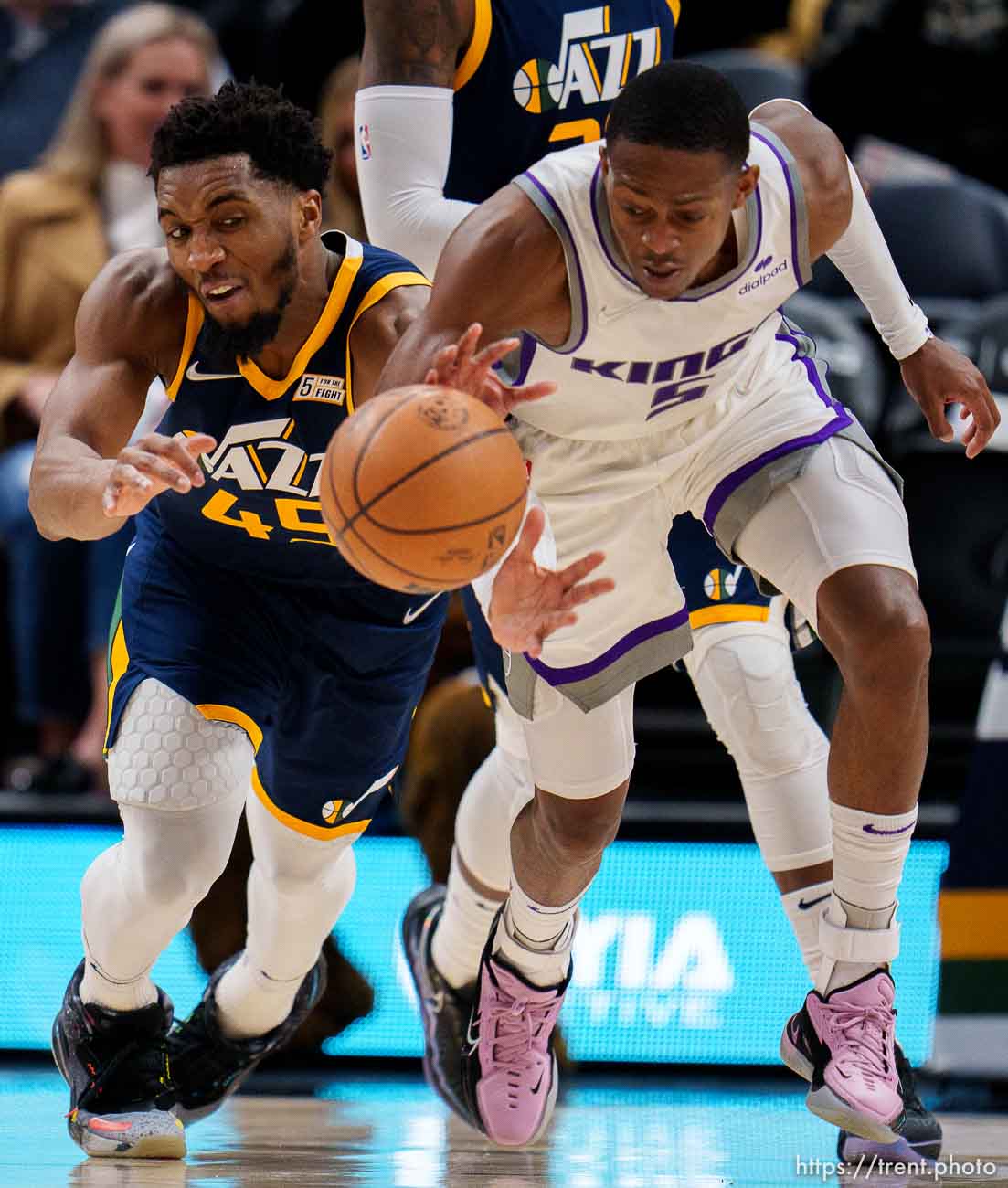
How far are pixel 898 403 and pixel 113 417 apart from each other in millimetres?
3233

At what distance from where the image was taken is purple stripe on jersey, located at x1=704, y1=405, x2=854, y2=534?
3.50m

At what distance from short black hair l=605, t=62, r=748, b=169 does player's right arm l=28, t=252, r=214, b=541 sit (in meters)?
0.89

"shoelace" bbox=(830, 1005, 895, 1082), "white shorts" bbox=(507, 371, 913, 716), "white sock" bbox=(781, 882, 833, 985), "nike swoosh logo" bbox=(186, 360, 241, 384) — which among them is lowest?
"white sock" bbox=(781, 882, 833, 985)

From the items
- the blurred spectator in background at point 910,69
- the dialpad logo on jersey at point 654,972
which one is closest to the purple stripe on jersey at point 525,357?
the dialpad logo on jersey at point 654,972

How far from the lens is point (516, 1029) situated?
403 centimetres

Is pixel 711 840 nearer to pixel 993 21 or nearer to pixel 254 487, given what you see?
pixel 254 487

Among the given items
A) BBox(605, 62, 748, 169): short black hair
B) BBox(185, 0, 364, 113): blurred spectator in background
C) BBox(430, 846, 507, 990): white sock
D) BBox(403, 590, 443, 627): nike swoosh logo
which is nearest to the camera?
BBox(605, 62, 748, 169): short black hair

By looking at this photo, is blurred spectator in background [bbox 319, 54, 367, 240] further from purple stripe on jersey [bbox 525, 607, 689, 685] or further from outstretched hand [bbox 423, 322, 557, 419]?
outstretched hand [bbox 423, 322, 557, 419]

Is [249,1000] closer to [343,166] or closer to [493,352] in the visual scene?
[493,352]

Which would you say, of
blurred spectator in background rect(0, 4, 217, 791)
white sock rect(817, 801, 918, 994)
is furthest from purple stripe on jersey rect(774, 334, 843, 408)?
blurred spectator in background rect(0, 4, 217, 791)

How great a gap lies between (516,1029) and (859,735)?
113cm

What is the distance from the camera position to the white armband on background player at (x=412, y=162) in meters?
3.78

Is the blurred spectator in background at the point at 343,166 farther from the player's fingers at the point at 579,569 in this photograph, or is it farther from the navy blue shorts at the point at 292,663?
the player's fingers at the point at 579,569

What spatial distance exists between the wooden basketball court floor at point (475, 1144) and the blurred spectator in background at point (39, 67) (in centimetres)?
343
